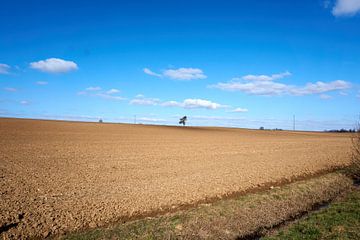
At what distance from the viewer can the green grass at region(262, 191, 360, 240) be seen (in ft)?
→ 25.1

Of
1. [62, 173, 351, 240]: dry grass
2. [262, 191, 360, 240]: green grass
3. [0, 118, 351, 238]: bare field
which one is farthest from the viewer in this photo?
[0, 118, 351, 238]: bare field

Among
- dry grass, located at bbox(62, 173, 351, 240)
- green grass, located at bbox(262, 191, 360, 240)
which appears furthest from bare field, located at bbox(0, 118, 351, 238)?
green grass, located at bbox(262, 191, 360, 240)

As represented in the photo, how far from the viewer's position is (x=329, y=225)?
8406 millimetres

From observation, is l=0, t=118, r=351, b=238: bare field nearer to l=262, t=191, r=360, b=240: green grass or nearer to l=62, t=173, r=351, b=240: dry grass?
l=62, t=173, r=351, b=240: dry grass

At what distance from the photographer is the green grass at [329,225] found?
7660mm

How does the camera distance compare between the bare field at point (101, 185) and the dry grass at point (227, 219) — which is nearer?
the dry grass at point (227, 219)

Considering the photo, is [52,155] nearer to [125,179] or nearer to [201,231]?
[125,179]

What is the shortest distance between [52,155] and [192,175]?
12541 millimetres

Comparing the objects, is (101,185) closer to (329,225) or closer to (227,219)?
(227,219)

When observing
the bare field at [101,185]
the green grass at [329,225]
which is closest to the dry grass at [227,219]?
the green grass at [329,225]

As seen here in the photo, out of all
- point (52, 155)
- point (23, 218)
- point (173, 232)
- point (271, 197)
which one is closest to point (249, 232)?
point (173, 232)

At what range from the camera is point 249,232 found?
8.45m

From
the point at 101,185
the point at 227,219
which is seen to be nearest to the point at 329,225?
the point at 227,219

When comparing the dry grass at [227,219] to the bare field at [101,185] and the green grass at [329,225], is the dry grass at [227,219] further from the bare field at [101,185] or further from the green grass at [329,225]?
the bare field at [101,185]
